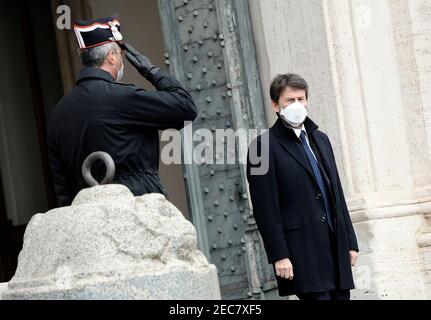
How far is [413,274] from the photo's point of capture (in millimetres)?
9812

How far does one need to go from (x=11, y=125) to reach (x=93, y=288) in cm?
865

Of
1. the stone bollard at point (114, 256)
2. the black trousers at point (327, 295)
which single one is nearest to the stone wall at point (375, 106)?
the black trousers at point (327, 295)

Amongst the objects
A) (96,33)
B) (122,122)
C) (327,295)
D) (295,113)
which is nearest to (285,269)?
(327,295)

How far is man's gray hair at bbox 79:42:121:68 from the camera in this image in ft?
23.3

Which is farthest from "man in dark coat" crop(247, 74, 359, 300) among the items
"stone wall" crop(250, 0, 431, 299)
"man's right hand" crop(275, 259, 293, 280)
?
"stone wall" crop(250, 0, 431, 299)

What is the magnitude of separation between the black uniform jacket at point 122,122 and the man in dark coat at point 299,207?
0.86m

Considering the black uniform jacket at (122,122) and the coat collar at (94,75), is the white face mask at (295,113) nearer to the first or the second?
the black uniform jacket at (122,122)

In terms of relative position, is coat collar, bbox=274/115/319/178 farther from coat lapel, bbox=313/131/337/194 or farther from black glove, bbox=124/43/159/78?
black glove, bbox=124/43/159/78

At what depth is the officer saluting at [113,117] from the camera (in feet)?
22.5

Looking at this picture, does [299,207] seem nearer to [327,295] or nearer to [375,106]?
[327,295]

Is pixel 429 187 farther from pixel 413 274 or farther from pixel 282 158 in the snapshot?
pixel 282 158

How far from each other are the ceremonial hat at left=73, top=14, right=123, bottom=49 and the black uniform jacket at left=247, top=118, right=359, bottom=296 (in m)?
1.06

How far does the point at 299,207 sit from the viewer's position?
301 inches

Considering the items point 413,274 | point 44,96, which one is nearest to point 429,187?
point 413,274
